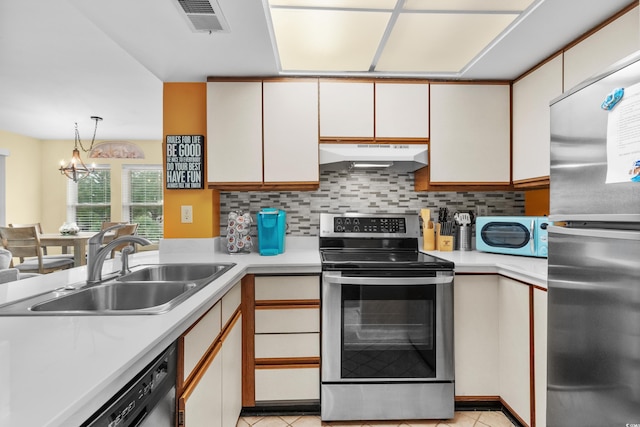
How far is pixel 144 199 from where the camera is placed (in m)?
6.10

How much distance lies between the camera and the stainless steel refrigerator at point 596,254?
2.97ft

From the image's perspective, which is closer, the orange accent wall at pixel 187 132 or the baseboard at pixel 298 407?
the baseboard at pixel 298 407

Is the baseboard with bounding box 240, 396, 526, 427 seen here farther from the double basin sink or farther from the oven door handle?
the double basin sink

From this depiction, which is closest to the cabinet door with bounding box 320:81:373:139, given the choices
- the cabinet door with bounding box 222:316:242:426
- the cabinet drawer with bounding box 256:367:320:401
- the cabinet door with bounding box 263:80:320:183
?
the cabinet door with bounding box 263:80:320:183

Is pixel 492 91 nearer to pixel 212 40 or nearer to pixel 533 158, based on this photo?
pixel 533 158

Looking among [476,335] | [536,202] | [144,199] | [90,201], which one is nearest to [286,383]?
[476,335]

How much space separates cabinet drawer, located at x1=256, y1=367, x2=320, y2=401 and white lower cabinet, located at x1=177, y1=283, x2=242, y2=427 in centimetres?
12

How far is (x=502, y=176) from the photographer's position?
7.77ft

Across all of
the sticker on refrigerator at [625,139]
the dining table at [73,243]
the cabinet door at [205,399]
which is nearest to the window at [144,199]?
the dining table at [73,243]

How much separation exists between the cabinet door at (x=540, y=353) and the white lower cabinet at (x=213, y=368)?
1.43 m

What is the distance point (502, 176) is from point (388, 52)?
114cm

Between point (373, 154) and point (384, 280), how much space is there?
84 centimetres

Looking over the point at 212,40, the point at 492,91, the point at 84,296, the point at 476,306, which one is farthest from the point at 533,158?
the point at 84,296

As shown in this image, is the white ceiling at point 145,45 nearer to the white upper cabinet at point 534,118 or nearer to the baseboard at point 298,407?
the white upper cabinet at point 534,118
